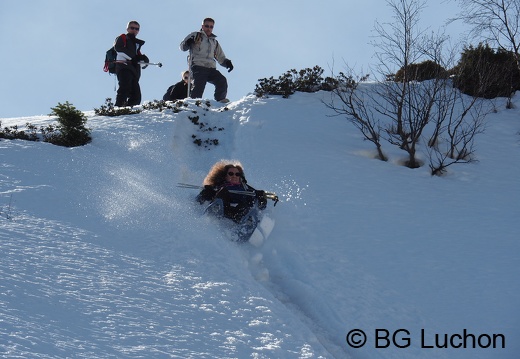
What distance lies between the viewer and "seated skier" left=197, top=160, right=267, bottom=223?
27.5 feet

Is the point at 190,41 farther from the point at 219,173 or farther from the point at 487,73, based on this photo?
the point at 487,73

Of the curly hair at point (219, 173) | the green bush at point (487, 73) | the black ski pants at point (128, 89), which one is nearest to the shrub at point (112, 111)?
the black ski pants at point (128, 89)

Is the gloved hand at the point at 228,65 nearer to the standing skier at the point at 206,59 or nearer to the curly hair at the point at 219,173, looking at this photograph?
the standing skier at the point at 206,59

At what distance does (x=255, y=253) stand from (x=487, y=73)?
29.8 feet

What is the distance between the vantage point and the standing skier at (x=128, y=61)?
13594mm

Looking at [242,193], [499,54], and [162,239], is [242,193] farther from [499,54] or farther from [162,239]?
[499,54]

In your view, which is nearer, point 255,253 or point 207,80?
point 255,253

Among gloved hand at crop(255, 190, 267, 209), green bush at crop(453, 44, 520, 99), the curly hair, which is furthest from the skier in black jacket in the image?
gloved hand at crop(255, 190, 267, 209)

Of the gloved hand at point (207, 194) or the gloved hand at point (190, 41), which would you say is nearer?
the gloved hand at point (207, 194)

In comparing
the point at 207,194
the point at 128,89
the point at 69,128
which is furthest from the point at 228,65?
the point at 207,194

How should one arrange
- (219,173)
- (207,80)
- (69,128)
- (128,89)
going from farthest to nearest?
(207,80) < (128,89) < (69,128) < (219,173)

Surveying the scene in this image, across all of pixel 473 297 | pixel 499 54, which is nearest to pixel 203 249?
pixel 473 297

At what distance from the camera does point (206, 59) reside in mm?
14281

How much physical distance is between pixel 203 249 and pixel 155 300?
162 cm
